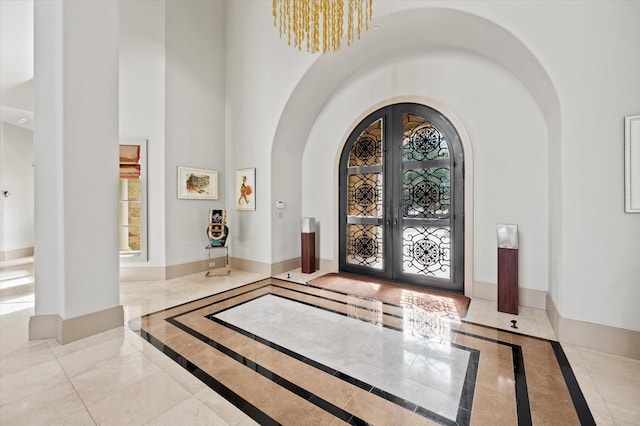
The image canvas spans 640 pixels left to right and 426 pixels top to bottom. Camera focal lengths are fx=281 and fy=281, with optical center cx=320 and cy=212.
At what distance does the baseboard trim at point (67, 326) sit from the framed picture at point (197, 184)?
269 centimetres

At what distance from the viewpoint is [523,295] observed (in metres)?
3.70

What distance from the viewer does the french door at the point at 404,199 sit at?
4.28m

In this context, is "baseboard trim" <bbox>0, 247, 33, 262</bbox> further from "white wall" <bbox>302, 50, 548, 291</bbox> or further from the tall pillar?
"white wall" <bbox>302, 50, 548, 291</bbox>

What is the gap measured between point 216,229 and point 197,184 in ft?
3.25

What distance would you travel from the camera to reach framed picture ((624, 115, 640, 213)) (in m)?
2.38

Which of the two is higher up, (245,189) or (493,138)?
(493,138)

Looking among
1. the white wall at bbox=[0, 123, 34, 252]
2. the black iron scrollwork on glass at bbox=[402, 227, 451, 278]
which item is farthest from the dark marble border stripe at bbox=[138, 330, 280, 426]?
the white wall at bbox=[0, 123, 34, 252]

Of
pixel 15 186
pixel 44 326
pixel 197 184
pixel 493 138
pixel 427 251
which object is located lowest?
pixel 44 326

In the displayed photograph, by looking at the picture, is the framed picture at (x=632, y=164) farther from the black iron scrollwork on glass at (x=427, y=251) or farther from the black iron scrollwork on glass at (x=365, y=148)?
the black iron scrollwork on glass at (x=365, y=148)

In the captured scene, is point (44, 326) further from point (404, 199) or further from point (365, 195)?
point (404, 199)

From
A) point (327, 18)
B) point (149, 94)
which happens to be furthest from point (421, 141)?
point (149, 94)

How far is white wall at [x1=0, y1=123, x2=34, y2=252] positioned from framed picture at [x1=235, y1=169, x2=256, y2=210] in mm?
6614

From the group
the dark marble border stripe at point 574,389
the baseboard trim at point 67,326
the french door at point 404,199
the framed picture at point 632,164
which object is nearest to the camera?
the dark marble border stripe at point 574,389

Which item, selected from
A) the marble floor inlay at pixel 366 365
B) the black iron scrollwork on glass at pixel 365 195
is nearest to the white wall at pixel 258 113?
the black iron scrollwork on glass at pixel 365 195
